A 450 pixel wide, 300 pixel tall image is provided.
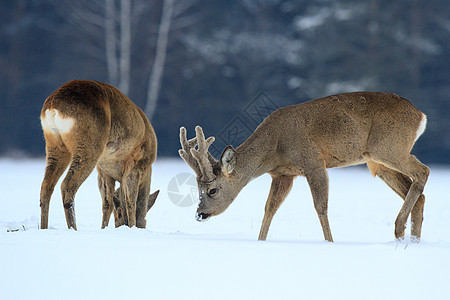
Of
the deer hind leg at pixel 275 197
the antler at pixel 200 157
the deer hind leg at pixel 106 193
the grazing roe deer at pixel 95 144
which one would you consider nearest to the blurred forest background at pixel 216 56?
the deer hind leg at pixel 106 193

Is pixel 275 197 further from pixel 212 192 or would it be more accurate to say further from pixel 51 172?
pixel 51 172

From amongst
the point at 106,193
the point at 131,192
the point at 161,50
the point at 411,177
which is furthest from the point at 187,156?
the point at 161,50

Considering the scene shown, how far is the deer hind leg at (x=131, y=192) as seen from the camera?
708 centimetres

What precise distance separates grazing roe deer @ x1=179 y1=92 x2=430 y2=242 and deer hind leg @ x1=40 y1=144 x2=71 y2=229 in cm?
118

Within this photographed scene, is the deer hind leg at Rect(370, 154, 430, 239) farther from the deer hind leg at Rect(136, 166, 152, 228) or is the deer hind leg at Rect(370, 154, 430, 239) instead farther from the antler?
the deer hind leg at Rect(136, 166, 152, 228)

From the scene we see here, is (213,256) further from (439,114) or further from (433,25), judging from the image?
(433,25)

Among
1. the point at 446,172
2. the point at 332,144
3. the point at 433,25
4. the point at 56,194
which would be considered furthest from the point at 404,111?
the point at 433,25

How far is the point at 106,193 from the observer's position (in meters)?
7.43

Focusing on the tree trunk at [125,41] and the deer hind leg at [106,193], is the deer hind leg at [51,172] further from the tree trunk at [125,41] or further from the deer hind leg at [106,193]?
the tree trunk at [125,41]

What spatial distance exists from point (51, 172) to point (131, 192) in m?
1.54

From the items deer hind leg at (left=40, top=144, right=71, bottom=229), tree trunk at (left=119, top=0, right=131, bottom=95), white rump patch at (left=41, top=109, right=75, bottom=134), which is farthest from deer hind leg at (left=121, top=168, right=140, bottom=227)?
tree trunk at (left=119, top=0, right=131, bottom=95)

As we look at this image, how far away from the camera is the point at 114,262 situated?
3799 millimetres

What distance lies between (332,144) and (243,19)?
65.5 ft

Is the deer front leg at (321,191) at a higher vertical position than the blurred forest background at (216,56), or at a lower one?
lower
